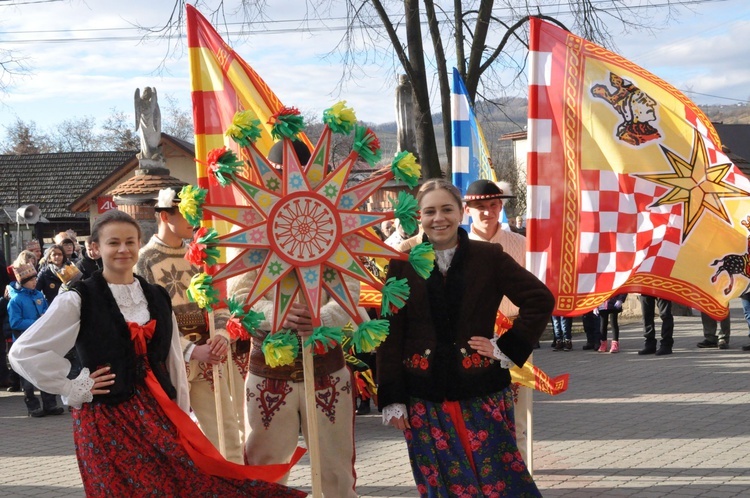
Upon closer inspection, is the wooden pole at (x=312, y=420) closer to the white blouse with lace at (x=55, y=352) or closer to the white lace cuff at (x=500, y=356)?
the white lace cuff at (x=500, y=356)

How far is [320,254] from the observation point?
4.37 meters

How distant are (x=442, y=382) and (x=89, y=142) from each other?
61577mm

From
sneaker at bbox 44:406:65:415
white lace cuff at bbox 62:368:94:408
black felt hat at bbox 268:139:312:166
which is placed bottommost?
sneaker at bbox 44:406:65:415

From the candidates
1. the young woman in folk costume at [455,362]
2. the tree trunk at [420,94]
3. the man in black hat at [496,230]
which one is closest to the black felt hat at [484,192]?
the man in black hat at [496,230]

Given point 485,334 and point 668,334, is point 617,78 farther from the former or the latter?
point 668,334

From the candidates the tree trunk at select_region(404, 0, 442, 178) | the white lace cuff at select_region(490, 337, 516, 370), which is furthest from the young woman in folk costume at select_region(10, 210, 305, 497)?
the tree trunk at select_region(404, 0, 442, 178)

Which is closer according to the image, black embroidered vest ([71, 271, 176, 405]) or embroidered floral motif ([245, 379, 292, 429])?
black embroidered vest ([71, 271, 176, 405])

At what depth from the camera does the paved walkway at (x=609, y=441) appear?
6434 millimetres

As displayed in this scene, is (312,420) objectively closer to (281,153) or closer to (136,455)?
(136,455)

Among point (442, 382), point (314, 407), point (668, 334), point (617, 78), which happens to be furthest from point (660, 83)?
point (668, 334)

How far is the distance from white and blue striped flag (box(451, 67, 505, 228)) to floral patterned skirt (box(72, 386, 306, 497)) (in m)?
4.71

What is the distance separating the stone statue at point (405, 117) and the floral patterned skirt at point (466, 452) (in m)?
12.1

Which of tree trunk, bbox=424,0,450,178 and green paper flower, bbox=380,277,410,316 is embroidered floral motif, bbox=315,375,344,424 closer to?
green paper flower, bbox=380,277,410,316

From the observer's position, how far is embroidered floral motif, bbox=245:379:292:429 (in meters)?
4.67
